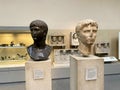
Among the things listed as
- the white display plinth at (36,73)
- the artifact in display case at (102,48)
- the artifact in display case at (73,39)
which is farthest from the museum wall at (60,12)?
the white display plinth at (36,73)

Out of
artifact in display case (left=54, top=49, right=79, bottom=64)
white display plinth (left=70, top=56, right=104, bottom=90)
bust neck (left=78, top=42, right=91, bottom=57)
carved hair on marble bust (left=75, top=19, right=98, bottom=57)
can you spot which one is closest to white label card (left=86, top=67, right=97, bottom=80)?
white display plinth (left=70, top=56, right=104, bottom=90)

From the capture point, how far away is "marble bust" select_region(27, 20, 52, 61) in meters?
2.92

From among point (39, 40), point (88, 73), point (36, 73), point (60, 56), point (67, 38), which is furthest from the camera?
point (67, 38)

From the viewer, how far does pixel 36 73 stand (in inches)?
113

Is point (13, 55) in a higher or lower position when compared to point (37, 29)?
lower

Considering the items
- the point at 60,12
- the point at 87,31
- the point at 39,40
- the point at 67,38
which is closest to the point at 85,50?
the point at 87,31

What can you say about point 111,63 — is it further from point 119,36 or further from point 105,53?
point 119,36

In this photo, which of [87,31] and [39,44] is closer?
[87,31]

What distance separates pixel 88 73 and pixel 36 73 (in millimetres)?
834

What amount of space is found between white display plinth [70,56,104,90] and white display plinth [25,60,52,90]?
1.63 feet

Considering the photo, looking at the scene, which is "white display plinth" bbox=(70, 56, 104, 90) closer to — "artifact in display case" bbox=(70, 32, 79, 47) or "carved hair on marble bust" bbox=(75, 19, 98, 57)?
"carved hair on marble bust" bbox=(75, 19, 98, 57)

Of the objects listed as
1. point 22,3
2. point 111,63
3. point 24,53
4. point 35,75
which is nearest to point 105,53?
point 111,63

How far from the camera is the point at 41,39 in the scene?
119 inches

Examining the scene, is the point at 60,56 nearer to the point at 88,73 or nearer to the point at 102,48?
the point at 102,48
